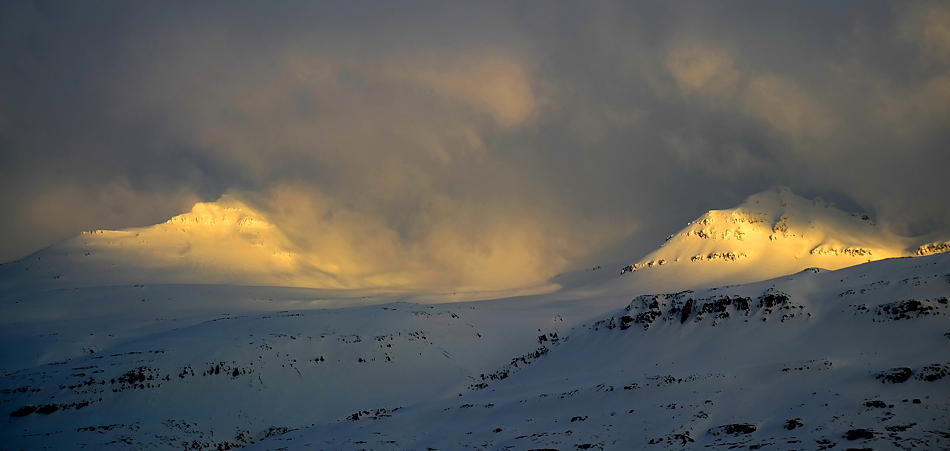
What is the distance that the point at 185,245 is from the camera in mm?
174000

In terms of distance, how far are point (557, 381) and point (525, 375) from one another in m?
7.88

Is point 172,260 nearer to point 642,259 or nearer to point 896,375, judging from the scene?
point 642,259

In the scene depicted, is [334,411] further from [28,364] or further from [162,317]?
[162,317]

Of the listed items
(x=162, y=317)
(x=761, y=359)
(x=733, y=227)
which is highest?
(x=733, y=227)

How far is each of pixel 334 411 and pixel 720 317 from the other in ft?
103

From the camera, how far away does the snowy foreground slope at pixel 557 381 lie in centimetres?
2564

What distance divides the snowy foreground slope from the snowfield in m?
0.16

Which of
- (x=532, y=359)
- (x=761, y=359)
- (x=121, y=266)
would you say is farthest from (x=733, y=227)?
(x=121, y=266)

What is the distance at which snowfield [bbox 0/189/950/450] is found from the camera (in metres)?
26.0

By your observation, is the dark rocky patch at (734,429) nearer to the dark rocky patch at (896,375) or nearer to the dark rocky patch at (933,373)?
the dark rocky patch at (896,375)

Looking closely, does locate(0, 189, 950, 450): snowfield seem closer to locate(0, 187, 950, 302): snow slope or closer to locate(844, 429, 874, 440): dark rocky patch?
locate(844, 429, 874, 440): dark rocky patch

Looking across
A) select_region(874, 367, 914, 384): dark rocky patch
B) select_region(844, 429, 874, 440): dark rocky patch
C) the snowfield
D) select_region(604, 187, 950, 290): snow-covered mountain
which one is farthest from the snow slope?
select_region(844, 429, 874, 440): dark rocky patch

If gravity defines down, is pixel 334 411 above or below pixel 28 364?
below

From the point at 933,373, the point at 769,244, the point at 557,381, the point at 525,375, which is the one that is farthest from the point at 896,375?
the point at 769,244
